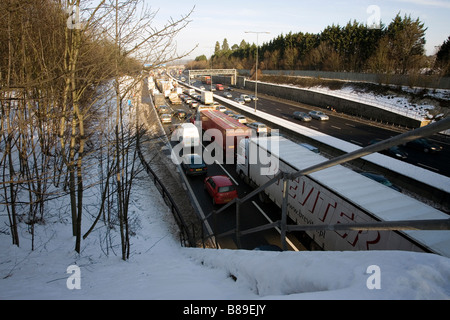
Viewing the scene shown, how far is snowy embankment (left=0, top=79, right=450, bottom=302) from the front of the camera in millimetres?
2236

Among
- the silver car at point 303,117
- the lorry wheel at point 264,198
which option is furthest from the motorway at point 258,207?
the silver car at point 303,117

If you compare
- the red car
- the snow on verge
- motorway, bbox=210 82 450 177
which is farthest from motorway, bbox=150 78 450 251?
the snow on verge

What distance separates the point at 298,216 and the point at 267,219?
6.48 ft

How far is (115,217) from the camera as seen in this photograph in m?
11.1

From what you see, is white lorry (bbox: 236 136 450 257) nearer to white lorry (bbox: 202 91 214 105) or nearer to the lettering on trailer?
the lettering on trailer

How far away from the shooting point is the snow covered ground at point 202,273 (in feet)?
7.27

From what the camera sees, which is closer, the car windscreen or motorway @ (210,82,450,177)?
the car windscreen

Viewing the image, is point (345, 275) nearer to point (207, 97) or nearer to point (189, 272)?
point (189, 272)

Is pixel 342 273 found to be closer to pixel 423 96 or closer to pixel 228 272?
pixel 228 272

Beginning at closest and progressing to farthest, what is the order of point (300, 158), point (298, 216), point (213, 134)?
1. point (298, 216)
2. point (300, 158)
3. point (213, 134)

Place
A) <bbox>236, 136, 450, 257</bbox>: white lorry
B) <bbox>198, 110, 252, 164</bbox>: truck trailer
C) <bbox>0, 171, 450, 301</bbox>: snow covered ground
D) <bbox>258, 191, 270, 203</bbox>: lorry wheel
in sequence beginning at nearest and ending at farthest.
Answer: <bbox>0, 171, 450, 301</bbox>: snow covered ground
<bbox>236, 136, 450, 257</bbox>: white lorry
<bbox>258, 191, 270, 203</bbox>: lorry wheel
<bbox>198, 110, 252, 164</bbox>: truck trailer

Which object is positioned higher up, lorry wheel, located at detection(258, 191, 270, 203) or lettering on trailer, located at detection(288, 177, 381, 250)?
lettering on trailer, located at detection(288, 177, 381, 250)

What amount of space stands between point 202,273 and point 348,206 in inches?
207
